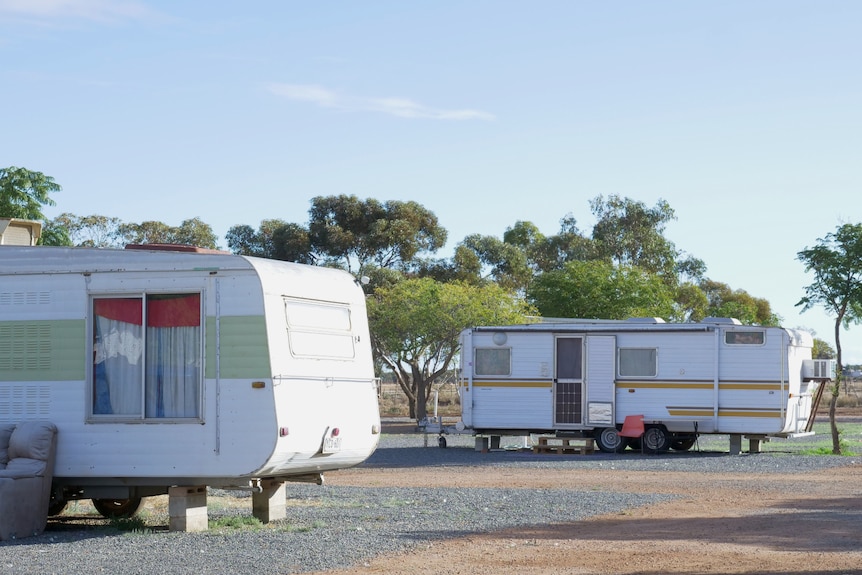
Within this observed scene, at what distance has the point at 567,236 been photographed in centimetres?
5375

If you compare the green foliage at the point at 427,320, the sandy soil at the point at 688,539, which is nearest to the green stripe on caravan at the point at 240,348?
the sandy soil at the point at 688,539

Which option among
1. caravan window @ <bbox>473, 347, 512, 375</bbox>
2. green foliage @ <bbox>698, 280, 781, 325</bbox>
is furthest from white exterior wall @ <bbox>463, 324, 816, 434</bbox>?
green foliage @ <bbox>698, 280, 781, 325</bbox>

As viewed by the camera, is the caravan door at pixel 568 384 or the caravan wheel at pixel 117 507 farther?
the caravan door at pixel 568 384

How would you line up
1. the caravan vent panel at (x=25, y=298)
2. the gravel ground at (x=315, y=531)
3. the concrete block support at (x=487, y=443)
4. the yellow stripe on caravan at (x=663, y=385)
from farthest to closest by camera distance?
the concrete block support at (x=487, y=443) → the yellow stripe on caravan at (x=663, y=385) → the caravan vent panel at (x=25, y=298) → the gravel ground at (x=315, y=531)

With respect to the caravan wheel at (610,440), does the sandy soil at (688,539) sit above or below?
above

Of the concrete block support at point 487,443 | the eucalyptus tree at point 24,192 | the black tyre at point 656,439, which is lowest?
the concrete block support at point 487,443

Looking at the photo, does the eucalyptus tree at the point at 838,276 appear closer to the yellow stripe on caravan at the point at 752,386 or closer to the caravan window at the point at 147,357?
the yellow stripe on caravan at the point at 752,386

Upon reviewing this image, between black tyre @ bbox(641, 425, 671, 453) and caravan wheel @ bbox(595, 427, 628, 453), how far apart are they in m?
0.41

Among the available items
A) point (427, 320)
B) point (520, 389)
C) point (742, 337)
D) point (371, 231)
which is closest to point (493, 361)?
point (520, 389)

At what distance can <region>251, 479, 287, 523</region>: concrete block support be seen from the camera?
1196cm

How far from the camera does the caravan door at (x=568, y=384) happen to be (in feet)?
76.4

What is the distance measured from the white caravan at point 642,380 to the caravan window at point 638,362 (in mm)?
19

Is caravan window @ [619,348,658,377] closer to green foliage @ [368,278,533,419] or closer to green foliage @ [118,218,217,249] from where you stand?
green foliage @ [368,278,533,419]

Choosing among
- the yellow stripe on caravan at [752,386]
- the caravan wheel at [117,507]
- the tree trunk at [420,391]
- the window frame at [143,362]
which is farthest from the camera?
the tree trunk at [420,391]
